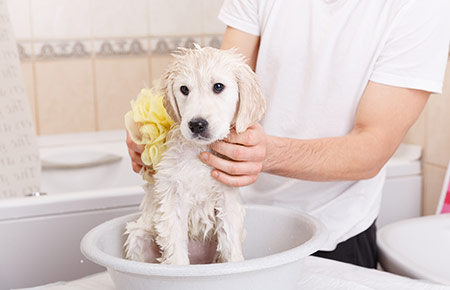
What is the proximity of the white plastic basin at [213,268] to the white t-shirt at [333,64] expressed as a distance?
0.34 meters

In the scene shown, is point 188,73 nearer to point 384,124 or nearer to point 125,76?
point 384,124

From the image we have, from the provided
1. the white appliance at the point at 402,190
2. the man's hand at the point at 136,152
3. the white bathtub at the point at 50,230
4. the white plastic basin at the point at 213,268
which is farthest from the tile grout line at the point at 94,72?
the white plastic basin at the point at 213,268

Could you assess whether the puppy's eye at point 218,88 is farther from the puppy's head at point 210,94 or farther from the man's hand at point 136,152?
the man's hand at point 136,152

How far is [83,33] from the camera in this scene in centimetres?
243

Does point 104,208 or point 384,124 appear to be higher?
point 384,124

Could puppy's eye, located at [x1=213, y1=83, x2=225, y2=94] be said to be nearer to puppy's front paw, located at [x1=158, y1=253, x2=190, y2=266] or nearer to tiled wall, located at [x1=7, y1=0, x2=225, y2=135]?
puppy's front paw, located at [x1=158, y1=253, x2=190, y2=266]

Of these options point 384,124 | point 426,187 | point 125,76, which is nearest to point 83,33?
point 125,76

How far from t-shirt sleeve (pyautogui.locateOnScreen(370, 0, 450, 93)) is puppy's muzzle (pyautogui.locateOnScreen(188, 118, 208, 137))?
1.54ft

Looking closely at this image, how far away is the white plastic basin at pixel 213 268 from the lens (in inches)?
25.8

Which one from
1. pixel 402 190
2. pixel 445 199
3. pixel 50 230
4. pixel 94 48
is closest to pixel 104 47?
pixel 94 48

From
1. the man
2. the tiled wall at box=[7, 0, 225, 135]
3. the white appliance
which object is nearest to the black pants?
the man

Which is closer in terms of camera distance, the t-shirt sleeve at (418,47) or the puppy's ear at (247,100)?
the puppy's ear at (247,100)

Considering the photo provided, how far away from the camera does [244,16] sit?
1.21 metres

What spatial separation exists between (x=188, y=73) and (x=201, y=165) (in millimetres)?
126
